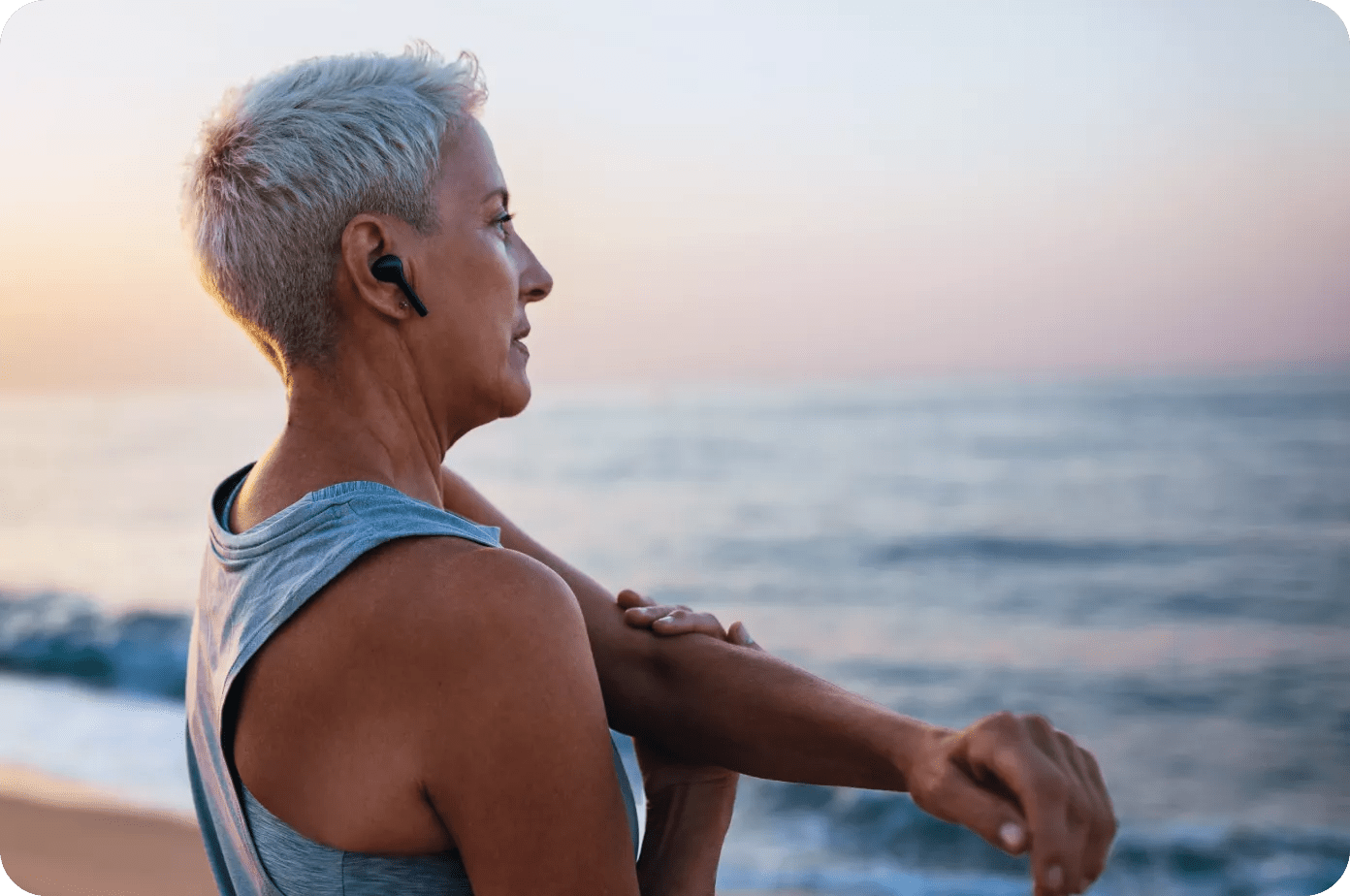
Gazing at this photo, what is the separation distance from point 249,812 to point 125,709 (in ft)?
18.6

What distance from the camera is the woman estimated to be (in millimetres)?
1059

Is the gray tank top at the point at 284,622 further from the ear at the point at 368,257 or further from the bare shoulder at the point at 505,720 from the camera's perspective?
the ear at the point at 368,257

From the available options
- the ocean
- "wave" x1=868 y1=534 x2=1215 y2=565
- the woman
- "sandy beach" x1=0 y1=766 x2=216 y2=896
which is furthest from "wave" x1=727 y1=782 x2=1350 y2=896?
"wave" x1=868 y1=534 x2=1215 y2=565

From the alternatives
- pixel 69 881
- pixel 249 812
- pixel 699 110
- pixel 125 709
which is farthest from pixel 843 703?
pixel 699 110

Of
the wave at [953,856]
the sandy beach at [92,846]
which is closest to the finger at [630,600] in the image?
the wave at [953,856]

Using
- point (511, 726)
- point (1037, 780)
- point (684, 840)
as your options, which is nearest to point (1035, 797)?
point (1037, 780)

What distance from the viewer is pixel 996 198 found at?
676 inches

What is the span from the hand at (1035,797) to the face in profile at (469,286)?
2.15ft

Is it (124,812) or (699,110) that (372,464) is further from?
(699,110)

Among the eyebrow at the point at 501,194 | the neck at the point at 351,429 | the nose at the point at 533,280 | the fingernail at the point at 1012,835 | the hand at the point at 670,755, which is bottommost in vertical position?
the hand at the point at 670,755

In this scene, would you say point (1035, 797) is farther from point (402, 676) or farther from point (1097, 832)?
point (402, 676)

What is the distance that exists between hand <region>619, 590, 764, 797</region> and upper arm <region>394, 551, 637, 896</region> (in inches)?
19.8

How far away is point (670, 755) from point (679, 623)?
17 cm

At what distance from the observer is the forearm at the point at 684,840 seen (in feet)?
4.83
